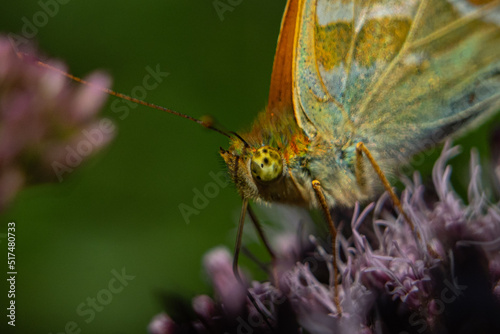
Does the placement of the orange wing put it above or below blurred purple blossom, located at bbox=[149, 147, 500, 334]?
above

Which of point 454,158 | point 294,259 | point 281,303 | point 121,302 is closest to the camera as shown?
point 281,303

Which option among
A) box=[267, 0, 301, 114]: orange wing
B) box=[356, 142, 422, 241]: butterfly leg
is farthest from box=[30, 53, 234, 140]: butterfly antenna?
box=[356, 142, 422, 241]: butterfly leg

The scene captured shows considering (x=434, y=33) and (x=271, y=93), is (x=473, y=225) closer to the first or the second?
(x=434, y=33)

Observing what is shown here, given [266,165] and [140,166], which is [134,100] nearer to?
[266,165]

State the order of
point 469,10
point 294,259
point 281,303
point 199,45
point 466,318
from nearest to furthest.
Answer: point 466,318 → point 281,303 → point 469,10 → point 294,259 → point 199,45

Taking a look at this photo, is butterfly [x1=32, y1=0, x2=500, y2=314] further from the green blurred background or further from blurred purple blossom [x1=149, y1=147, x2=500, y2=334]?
the green blurred background

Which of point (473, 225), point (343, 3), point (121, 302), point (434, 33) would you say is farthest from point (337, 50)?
point (121, 302)
